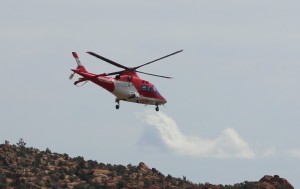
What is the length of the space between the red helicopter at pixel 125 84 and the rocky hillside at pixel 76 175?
265 inches

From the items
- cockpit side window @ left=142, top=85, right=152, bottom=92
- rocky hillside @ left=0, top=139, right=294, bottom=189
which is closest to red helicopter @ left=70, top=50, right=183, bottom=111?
cockpit side window @ left=142, top=85, right=152, bottom=92

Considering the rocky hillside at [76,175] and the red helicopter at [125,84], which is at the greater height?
the red helicopter at [125,84]

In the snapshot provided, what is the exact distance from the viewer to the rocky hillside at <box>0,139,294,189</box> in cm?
9650

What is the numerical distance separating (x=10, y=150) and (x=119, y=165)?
998 cm

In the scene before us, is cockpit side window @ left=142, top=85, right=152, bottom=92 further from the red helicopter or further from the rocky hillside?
the rocky hillside

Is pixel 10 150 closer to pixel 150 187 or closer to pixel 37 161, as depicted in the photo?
pixel 37 161

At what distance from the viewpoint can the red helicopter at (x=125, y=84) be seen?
95625mm

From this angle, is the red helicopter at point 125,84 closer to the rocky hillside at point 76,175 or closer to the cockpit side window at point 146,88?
the cockpit side window at point 146,88

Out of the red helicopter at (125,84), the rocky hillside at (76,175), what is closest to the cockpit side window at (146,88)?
the red helicopter at (125,84)

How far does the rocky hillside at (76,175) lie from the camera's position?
96.5 meters

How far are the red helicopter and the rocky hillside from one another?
6.74 meters

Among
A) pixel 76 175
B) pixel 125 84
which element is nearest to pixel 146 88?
pixel 125 84

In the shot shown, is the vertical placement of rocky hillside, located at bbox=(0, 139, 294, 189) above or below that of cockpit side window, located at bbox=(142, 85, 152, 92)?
below

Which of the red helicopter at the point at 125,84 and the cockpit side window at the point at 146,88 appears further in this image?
the cockpit side window at the point at 146,88
